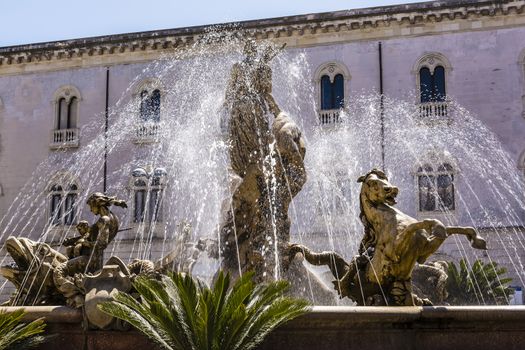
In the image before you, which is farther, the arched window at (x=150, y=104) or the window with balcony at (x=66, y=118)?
the window with balcony at (x=66, y=118)

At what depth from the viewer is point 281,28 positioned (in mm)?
27984

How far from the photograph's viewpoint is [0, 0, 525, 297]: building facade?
25.1 metres

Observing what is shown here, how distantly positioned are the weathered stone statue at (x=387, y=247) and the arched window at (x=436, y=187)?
691 inches

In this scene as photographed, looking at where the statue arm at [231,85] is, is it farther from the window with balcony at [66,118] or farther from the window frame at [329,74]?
the window with balcony at [66,118]

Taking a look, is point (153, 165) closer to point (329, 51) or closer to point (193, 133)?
point (193, 133)

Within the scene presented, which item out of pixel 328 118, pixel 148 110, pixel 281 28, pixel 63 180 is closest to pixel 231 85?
pixel 328 118

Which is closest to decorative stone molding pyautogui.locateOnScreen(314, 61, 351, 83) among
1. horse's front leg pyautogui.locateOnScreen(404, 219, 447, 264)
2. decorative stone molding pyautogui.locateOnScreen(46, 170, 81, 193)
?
decorative stone molding pyautogui.locateOnScreen(46, 170, 81, 193)

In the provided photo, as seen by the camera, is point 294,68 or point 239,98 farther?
point 294,68

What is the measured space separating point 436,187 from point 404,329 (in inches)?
762

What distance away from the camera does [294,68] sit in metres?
27.3

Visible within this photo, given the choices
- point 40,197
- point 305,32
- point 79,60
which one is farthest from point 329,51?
point 40,197

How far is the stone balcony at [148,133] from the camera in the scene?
2883cm

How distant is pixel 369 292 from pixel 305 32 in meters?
20.9

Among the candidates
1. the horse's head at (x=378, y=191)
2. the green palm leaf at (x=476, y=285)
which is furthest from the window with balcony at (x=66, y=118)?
the horse's head at (x=378, y=191)
